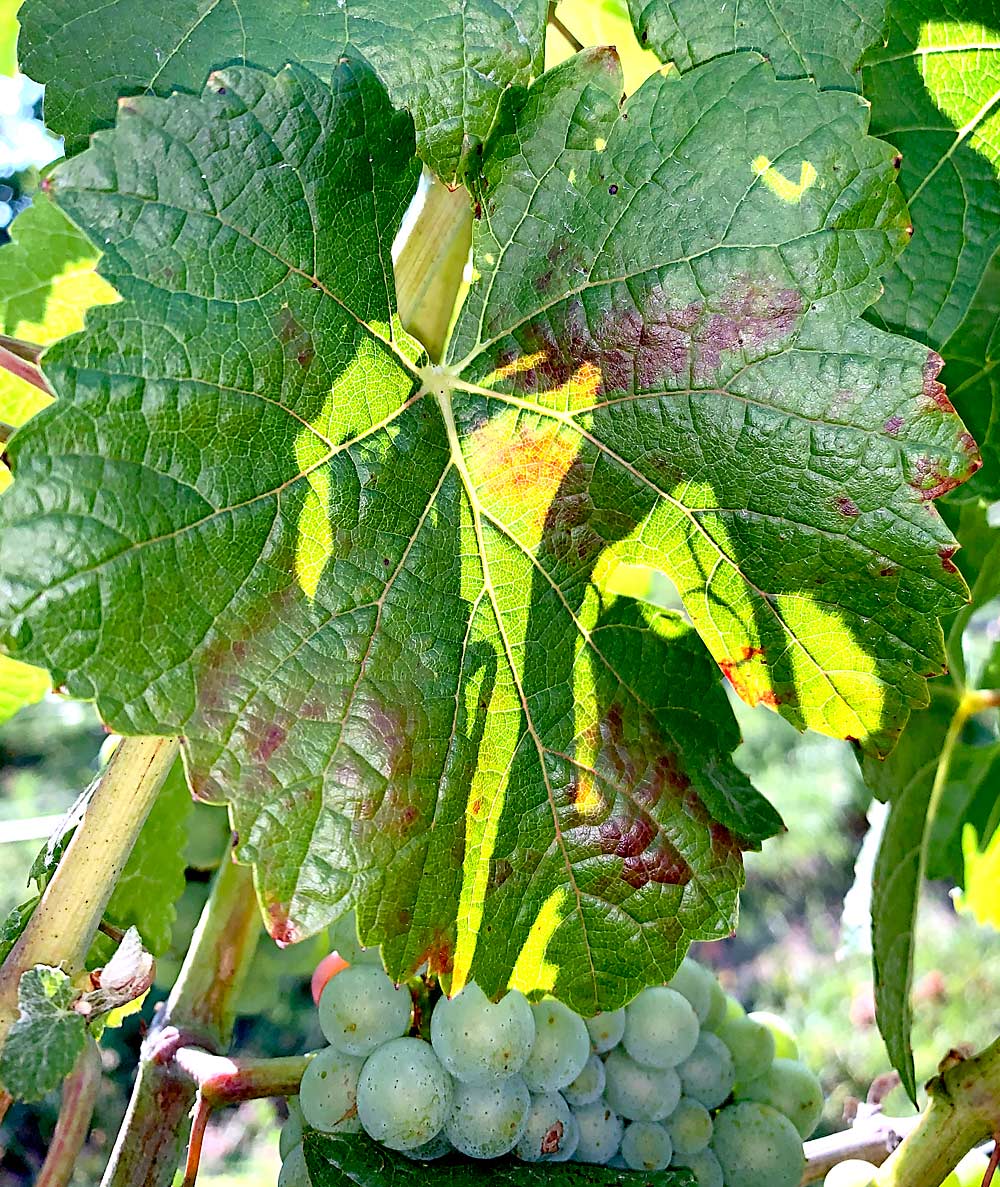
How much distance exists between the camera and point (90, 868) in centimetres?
61

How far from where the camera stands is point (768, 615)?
66 centimetres

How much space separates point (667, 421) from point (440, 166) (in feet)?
0.60

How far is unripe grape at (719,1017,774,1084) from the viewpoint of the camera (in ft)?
2.81

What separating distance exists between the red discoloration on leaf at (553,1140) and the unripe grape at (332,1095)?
4.6 inches

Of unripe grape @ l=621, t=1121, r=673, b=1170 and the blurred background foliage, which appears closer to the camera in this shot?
unripe grape @ l=621, t=1121, r=673, b=1170

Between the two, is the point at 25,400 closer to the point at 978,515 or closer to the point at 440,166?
the point at 440,166

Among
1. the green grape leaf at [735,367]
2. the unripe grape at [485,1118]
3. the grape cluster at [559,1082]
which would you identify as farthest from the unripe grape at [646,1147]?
the green grape leaf at [735,367]

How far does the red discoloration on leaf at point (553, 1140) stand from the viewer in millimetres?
747

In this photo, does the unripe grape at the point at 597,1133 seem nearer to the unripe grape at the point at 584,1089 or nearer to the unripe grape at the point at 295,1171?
the unripe grape at the point at 584,1089

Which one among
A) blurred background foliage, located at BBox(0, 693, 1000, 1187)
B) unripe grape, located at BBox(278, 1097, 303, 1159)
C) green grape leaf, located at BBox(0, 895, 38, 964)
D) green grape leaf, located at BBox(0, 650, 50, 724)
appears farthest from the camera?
blurred background foliage, located at BBox(0, 693, 1000, 1187)

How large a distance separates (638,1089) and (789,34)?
2.12 feet

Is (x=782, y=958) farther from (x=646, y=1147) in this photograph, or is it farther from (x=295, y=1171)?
(x=295, y=1171)

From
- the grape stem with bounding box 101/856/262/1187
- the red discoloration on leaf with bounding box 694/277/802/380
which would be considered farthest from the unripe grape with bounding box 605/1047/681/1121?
the red discoloration on leaf with bounding box 694/277/802/380

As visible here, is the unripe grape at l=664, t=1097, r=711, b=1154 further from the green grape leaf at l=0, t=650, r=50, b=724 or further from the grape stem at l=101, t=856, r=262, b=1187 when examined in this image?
the green grape leaf at l=0, t=650, r=50, b=724
